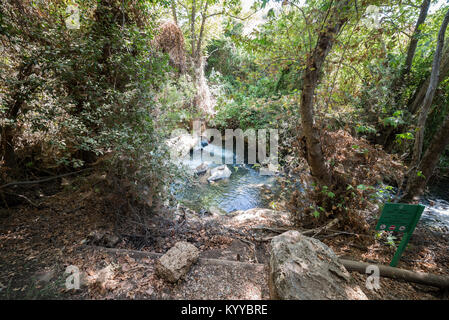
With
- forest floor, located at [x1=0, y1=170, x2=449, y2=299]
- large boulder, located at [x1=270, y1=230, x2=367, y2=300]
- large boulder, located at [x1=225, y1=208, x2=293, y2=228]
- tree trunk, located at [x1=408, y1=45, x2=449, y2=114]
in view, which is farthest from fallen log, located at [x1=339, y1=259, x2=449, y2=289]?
tree trunk, located at [x1=408, y1=45, x2=449, y2=114]

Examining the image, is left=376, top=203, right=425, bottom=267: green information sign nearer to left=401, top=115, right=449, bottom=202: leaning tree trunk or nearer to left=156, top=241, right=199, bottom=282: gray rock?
left=401, top=115, right=449, bottom=202: leaning tree trunk

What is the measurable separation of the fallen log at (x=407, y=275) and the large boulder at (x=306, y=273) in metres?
0.45

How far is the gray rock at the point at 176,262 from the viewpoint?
1954mm

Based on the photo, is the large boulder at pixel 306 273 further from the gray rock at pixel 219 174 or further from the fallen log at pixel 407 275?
the gray rock at pixel 219 174

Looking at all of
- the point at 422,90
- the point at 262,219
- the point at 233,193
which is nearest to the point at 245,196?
the point at 233,193

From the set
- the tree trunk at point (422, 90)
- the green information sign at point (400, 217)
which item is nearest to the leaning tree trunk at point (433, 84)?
the green information sign at point (400, 217)

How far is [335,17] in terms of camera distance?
2.29 m

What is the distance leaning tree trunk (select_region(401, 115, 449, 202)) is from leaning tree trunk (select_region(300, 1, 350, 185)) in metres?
1.39

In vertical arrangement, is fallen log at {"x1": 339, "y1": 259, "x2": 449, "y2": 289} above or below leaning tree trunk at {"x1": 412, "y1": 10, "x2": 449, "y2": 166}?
below

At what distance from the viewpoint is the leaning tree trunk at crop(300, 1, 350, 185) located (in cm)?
236

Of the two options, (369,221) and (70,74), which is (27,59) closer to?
(70,74)

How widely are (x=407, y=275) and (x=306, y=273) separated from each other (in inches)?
51.9

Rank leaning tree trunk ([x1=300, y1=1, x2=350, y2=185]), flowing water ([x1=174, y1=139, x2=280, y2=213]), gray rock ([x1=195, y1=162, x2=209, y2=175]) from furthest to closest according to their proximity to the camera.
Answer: gray rock ([x1=195, y1=162, x2=209, y2=175]) < flowing water ([x1=174, y1=139, x2=280, y2=213]) < leaning tree trunk ([x1=300, y1=1, x2=350, y2=185])

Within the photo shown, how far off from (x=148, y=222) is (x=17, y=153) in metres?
2.27
